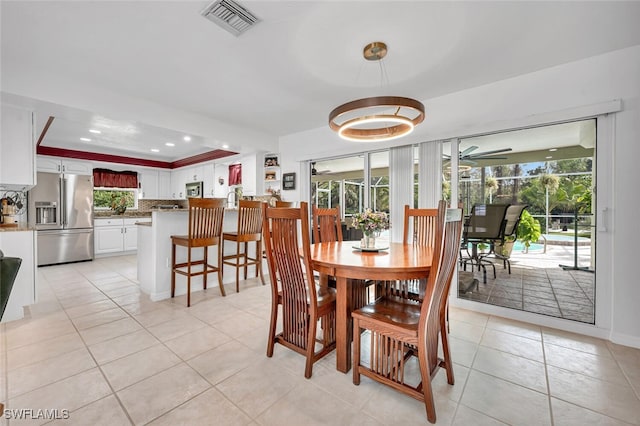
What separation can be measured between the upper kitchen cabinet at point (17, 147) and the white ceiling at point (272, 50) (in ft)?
0.63

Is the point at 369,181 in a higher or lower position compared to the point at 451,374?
higher

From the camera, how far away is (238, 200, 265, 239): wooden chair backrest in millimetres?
3626

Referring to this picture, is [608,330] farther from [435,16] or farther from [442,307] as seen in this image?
[435,16]

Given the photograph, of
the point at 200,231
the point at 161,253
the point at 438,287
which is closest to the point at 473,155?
the point at 438,287

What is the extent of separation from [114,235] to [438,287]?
678 cm

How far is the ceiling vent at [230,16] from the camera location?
188cm

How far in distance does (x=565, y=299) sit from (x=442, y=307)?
6.05 ft

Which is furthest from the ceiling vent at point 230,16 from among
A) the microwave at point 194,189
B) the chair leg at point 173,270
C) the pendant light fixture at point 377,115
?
the microwave at point 194,189

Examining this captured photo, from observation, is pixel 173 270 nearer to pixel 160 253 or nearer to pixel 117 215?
pixel 160 253

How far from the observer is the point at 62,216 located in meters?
5.23

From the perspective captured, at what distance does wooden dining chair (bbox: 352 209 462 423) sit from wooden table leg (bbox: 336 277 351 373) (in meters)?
0.13

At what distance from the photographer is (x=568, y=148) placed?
8.82 ft

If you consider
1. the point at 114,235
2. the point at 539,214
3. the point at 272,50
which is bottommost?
the point at 114,235

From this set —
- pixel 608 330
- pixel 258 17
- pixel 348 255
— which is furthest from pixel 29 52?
pixel 608 330
